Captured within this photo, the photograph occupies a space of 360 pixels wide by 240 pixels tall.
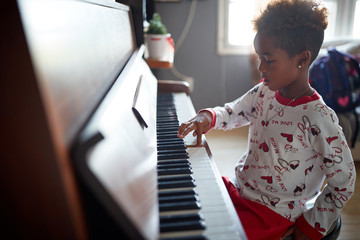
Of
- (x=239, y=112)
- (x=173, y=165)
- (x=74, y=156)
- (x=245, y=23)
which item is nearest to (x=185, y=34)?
(x=245, y=23)

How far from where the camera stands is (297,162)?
3.06 feet

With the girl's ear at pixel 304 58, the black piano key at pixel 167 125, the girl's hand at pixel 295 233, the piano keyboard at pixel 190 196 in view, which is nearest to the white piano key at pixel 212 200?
the piano keyboard at pixel 190 196

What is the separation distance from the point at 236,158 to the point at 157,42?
48.0 inches

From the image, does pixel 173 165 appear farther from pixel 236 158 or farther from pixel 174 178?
pixel 236 158

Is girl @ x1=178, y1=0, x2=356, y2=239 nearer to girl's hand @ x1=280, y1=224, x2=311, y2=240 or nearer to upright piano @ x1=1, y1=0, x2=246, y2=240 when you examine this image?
girl's hand @ x1=280, y1=224, x2=311, y2=240

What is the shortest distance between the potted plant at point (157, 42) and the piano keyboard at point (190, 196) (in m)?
1.07

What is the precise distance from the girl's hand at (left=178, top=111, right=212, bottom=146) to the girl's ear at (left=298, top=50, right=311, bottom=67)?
0.39 m

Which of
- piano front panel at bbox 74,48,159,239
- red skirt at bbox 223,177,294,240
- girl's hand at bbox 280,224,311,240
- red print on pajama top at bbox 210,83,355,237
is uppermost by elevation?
piano front panel at bbox 74,48,159,239

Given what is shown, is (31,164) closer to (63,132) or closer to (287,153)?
(63,132)

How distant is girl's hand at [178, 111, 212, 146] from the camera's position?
1.02m

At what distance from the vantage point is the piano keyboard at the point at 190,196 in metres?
0.57

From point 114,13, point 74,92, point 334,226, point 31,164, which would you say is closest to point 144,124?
point 74,92

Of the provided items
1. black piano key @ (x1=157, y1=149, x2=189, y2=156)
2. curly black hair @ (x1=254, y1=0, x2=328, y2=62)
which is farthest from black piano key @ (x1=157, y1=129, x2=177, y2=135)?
curly black hair @ (x1=254, y1=0, x2=328, y2=62)

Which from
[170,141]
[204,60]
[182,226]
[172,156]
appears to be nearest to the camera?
[182,226]
